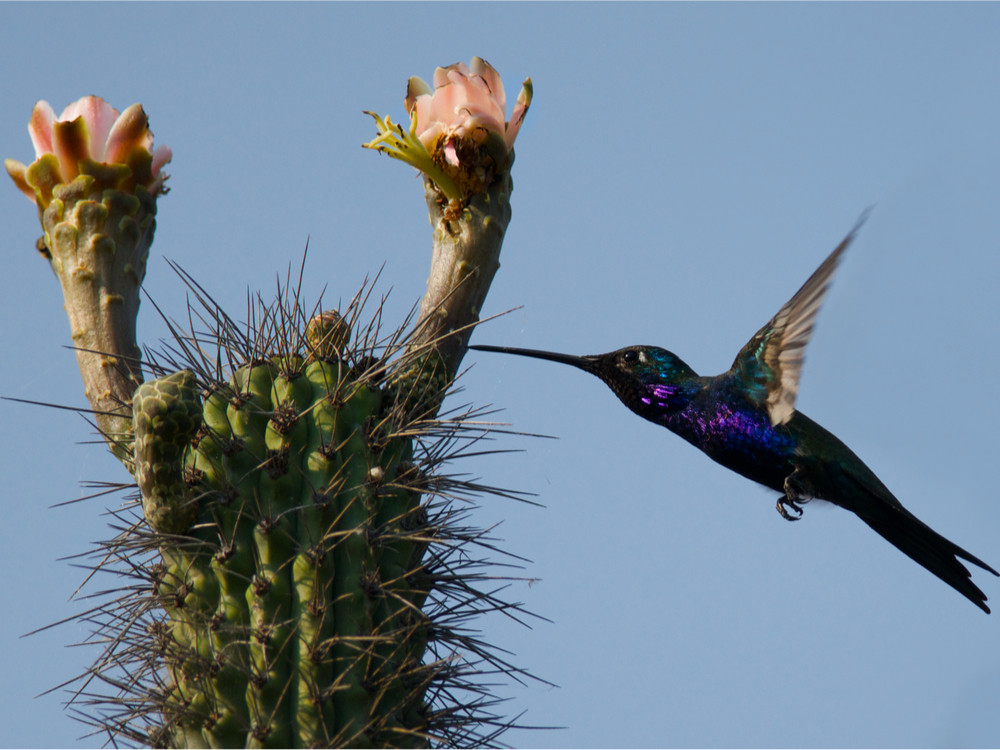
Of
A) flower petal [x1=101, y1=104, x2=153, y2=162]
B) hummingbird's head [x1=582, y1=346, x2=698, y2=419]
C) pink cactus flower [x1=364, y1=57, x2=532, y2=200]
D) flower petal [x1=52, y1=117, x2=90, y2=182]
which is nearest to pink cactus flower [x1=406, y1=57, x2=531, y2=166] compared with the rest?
pink cactus flower [x1=364, y1=57, x2=532, y2=200]

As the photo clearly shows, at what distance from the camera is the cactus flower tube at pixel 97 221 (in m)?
3.11

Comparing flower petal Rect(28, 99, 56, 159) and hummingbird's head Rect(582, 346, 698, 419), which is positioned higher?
flower petal Rect(28, 99, 56, 159)

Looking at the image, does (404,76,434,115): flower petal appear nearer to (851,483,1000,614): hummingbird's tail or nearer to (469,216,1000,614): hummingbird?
(469,216,1000,614): hummingbird

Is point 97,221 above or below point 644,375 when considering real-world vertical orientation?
above

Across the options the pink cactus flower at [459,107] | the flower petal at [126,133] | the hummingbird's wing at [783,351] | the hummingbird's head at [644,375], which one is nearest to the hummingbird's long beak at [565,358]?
the hummingbird's head at [644,375]

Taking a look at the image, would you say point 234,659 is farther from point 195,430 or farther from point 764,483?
point 764,483

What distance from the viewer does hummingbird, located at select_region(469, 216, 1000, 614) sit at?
3.76 metres

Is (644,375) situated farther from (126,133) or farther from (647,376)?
(126,133)

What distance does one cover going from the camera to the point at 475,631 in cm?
284

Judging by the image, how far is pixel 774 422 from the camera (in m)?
3.78

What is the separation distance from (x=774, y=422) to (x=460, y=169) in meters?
1.40

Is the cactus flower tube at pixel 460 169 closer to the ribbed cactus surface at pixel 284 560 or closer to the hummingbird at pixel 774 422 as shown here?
the ribbed cactus surface at pixel 284 560

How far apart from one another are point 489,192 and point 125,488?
1.27m

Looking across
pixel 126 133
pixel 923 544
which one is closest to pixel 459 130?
pixel 126 133
